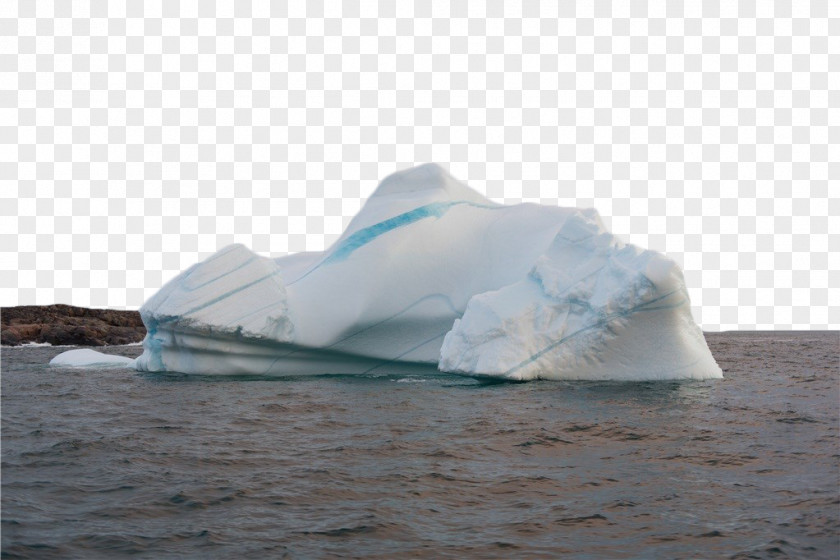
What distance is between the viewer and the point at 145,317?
48.0ft

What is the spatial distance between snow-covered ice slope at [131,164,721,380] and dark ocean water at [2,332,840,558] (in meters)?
1.34

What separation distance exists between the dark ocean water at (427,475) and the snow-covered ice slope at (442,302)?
134 centimetres

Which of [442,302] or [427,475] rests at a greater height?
[442,302]

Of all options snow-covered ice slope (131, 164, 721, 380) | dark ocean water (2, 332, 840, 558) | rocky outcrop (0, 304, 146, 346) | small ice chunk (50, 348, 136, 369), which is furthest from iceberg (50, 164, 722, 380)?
rocky outcrop (0, 304, 146, 346)

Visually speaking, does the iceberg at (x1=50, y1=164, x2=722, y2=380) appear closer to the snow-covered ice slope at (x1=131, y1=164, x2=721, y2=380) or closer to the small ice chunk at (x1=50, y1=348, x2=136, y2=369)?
the snow-covered ice slope at (x1=131, y1=164, x2=721, y2=380)

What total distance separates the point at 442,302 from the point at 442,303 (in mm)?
23

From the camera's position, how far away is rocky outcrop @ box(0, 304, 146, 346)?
1395 inches

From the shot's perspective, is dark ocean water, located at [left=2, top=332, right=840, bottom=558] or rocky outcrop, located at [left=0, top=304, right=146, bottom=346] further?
rocky outcrop, located at [left=0, top=304, right=146, bottom=346]

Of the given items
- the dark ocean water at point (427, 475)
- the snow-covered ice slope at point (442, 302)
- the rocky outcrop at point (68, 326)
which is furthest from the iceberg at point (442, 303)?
the rocky outcrop at point (68, 326)

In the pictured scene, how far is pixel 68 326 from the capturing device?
3666 cm

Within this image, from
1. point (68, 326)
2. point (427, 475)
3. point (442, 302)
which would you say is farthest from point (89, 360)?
point (68, 326)

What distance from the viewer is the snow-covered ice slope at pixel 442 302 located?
39.7ft

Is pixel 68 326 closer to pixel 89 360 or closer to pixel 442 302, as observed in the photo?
pixel 89 360

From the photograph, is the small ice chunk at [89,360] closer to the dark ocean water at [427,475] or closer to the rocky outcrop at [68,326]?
the dark ocean water at [427,475]
